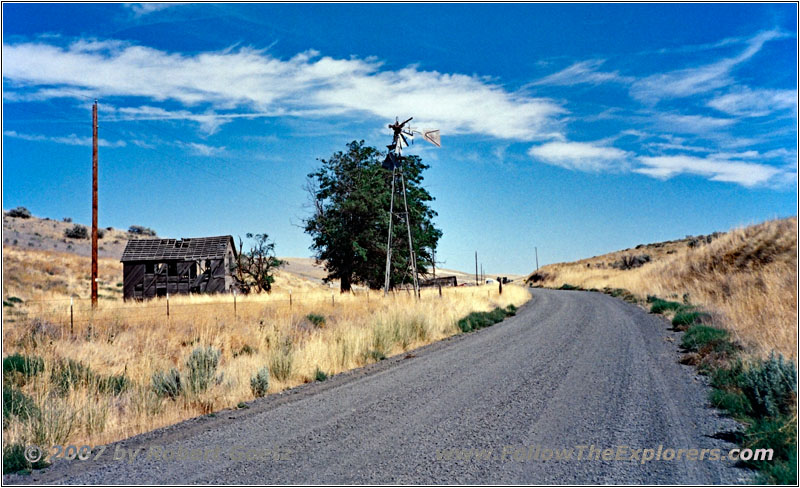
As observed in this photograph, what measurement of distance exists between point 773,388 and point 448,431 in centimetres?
424

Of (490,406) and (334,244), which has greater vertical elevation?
(334,244)

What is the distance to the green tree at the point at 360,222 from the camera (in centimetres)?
3438

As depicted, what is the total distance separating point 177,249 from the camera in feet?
136

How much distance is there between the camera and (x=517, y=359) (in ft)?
38.5

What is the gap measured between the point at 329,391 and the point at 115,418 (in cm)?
318

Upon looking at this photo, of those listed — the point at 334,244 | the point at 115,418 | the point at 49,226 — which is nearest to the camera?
the point at 115,418

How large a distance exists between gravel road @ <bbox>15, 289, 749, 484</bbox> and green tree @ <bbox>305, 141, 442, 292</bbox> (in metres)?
23.7

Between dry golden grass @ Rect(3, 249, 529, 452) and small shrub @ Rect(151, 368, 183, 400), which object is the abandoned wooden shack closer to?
dry golden grass @ Rect(3, 249, 529, 452)

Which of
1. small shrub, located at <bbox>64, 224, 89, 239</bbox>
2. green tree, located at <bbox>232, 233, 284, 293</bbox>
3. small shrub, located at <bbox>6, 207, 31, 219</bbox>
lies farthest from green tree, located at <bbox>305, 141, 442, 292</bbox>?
small shrub, located at <bbox>6, 207, 31, 219</bbox>

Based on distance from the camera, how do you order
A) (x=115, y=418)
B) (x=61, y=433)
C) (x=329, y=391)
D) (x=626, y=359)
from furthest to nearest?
(x=626, y=359)
(x=329, y=391)
(x=115, y=418)
(x=61, y=433)

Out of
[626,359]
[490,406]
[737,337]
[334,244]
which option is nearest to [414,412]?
[490,406]

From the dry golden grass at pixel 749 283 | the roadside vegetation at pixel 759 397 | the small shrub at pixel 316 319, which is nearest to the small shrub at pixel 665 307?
the dry golden grass at pixel 749 283

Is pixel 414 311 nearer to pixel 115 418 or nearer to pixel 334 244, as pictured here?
pixel 115 418

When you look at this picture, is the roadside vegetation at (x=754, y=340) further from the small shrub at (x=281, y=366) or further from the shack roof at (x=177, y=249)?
the shack roof at (x=177, y=249)
